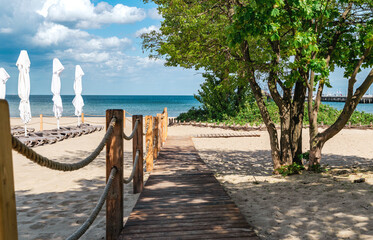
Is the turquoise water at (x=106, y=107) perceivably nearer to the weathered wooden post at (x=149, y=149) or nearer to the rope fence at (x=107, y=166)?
the weathered wooden post at (x=149, y=149)

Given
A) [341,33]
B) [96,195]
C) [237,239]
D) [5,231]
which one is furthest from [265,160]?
[5,231]

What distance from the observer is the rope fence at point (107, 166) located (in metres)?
1.32

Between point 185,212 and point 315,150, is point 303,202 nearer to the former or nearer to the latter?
point 185,212

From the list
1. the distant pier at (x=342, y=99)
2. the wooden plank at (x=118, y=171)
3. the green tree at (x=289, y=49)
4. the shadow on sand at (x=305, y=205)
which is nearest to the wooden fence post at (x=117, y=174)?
Result: the wooden plank at (x=118, y=171)

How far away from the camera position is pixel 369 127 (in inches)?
776

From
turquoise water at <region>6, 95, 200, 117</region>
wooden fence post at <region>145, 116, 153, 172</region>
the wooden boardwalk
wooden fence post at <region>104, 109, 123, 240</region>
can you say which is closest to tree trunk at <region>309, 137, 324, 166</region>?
the wooden boardwalk

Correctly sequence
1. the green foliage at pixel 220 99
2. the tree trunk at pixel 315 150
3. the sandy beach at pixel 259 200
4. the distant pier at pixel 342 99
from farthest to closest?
1. the distant pier at pixel 342 99
2. the green foliage at pixel 220 99
3. the tree trunk at pixel 315 150
4. the sandy beach at pixel 259 200

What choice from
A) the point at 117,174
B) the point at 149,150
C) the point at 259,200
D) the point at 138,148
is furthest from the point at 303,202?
the point at 149,150

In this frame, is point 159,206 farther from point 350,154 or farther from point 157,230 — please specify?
point 350,154

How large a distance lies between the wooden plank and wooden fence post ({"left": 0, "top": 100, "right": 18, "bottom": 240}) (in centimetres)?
194

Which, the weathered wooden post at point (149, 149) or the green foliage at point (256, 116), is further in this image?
the green foliage at point (256, 116)

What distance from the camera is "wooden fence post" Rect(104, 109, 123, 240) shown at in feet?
11.0

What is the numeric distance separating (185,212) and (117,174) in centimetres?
142

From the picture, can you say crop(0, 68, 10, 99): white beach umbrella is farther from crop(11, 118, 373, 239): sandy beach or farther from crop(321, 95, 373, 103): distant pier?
crop(321, 95, 373, 103): distant pier
